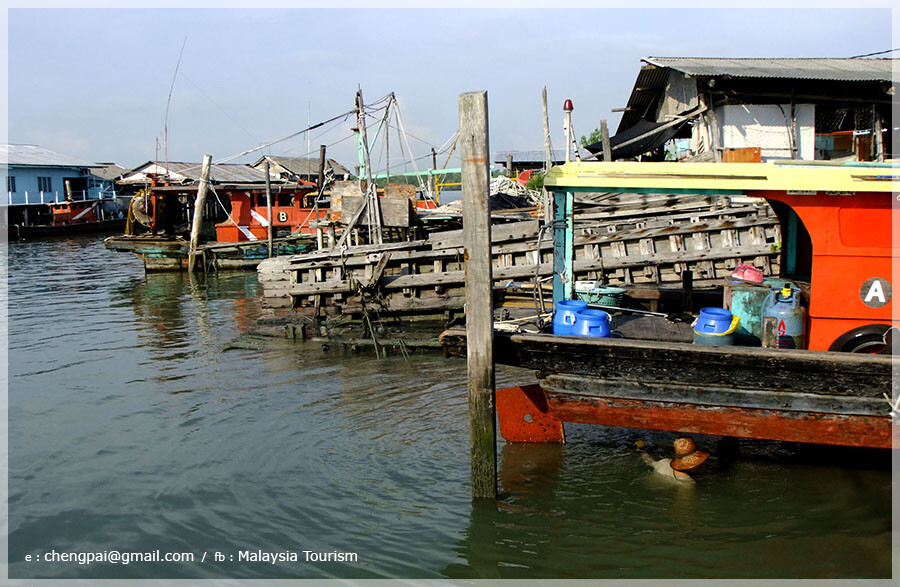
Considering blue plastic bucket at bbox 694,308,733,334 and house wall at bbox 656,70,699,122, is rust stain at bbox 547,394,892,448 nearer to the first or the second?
blue plastic bucket at bbox 694,308,733,334

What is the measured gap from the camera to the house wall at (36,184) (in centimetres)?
4463

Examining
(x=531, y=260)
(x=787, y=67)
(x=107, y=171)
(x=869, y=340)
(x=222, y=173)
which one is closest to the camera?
(x=869, y=340)

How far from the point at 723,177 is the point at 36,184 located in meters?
52.0

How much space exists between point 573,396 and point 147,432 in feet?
19.4

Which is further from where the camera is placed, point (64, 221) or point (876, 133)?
point (64, 221)

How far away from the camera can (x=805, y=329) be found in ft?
20.2

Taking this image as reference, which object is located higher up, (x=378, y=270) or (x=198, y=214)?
(x=198, y=214)

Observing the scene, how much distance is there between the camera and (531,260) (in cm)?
1340

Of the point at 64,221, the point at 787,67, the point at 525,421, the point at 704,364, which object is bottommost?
the point at 525,421

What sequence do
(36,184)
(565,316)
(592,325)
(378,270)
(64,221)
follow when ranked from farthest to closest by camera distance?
(36,184) → (64,221) → (378,270) → (565,316) → (592,325)

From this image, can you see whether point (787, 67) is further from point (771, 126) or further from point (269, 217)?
point (269, 217)

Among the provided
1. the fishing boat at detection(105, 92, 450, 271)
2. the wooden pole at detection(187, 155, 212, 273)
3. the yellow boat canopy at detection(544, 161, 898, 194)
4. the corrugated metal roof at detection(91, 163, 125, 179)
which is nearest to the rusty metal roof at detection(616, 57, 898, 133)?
the fishing boat at detection(105, 92, 450, 271)

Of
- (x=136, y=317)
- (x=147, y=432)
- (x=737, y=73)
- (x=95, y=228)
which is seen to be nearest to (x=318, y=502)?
(x=147, y=432)

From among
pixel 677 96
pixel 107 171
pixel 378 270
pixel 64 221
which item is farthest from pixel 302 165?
pixel 378 270
